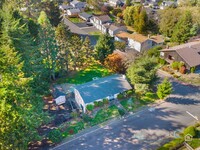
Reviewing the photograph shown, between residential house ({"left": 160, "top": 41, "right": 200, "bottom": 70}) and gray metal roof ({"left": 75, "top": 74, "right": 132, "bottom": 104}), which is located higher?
residential house ({"left": 160, "top": 41, "right": 200, "bottom": 70})

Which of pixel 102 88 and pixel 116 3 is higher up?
pixel 116 3

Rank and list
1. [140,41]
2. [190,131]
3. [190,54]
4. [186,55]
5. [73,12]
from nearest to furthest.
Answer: [190,131]
[186,55]
[190,54]
[140,41]
[73,12]

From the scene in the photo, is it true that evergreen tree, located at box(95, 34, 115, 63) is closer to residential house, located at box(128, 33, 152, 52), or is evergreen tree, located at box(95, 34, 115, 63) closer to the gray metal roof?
the gray metal roof

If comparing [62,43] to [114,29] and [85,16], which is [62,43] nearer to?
[114,29]

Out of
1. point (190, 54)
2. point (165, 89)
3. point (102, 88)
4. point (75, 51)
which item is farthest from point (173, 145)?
point (75, 51)

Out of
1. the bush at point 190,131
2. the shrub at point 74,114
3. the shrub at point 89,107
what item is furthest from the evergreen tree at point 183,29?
the shrub at point 74,114

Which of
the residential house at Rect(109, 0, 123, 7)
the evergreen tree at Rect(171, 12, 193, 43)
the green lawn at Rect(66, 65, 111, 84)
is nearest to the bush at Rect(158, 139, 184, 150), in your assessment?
the green lawn at Rect(66, 65, 111, 84)

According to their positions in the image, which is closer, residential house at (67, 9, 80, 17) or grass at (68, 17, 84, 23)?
grass at (68, 17, 84, 23)
